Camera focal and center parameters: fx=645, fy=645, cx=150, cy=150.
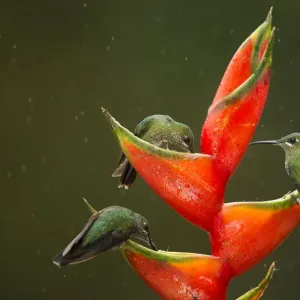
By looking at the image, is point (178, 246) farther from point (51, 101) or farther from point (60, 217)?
point (51, 101)

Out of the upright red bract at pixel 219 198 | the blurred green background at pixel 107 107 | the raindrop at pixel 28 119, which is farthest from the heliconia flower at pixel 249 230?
the raindrop at pixel 28 119

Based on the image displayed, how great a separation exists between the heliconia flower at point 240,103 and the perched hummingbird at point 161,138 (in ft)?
Answer: 0.12

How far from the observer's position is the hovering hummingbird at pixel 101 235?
15.2 inches

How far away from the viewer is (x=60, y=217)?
67.7 inches

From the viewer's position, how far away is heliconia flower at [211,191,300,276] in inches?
16.4

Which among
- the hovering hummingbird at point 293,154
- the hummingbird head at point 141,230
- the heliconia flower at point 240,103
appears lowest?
the hovering hummingbird at point 293,154

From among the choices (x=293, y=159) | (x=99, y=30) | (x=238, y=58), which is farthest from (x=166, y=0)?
(x=238, y=58)

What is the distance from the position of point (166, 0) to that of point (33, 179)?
0.59 meters

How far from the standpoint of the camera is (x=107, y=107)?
1.65m

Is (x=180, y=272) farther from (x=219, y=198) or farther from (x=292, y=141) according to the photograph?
(x=292, y=141)

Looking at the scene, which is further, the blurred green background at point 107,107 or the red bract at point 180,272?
the blurred green background at point 107,107

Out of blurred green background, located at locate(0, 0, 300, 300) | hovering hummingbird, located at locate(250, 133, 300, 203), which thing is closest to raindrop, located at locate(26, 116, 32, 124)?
blurred green background, located at locate(0, 0, 300, 300)

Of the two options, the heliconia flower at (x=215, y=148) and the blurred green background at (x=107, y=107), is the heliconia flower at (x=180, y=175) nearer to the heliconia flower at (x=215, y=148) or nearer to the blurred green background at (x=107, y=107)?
the heliconia flower at (x=215, y=148)

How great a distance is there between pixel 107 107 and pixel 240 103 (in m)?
1.25
